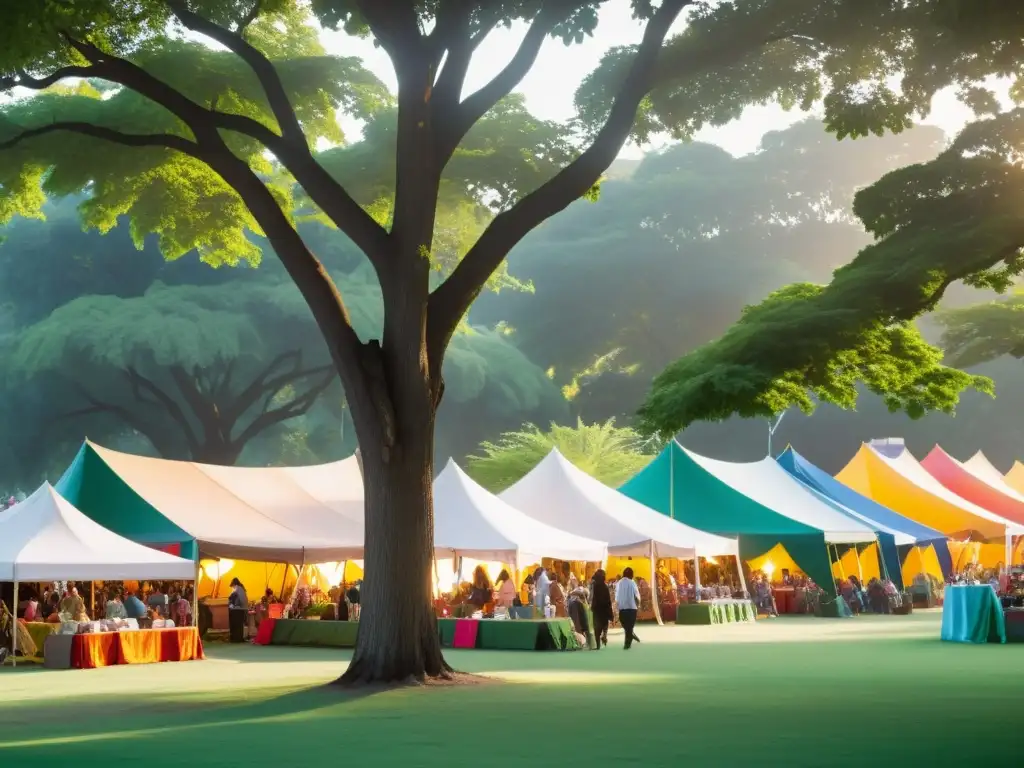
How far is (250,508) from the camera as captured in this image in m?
26.1

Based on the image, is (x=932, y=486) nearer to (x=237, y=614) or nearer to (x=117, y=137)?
(x=237, y=614)

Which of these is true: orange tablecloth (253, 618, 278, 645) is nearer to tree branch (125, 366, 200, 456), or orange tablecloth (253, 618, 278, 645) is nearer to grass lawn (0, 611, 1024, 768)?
grass lawn (0, 611, 1024, 768)

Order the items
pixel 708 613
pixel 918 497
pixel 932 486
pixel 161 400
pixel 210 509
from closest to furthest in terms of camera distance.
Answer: pixel 210 509 < pixel 708 613 < pixel 918 497 < pixel 161 400 < pixel 932 486

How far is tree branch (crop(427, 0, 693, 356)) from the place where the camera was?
48.5ft

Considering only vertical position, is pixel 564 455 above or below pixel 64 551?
above

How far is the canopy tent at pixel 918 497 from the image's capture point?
137ft

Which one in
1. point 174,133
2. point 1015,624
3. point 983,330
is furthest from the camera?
point 983,330

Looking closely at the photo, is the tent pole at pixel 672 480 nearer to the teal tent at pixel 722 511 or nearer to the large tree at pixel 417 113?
the teal tent at pixel 722 511

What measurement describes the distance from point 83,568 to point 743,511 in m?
17.8

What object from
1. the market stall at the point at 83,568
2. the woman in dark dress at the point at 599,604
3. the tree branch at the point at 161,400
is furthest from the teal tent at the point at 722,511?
the tree branch at the point at 161,400

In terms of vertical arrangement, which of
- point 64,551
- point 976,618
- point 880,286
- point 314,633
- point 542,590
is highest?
point 880,286

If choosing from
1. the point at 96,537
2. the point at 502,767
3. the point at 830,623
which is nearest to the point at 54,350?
the point at 96,537

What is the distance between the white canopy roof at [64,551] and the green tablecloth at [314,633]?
10.3 ft

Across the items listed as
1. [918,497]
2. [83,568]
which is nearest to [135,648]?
[83,568]
